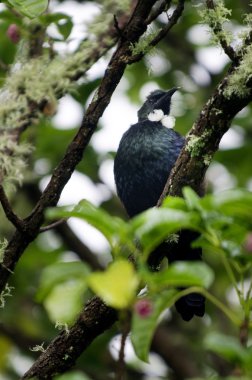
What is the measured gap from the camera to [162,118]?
4.13 metres

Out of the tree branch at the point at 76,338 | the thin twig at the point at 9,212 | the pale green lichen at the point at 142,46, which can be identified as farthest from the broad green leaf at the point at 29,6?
the tree branch at the point at 76,338

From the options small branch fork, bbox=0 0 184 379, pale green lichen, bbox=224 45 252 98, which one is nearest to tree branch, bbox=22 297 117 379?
small branch fork, bbox=0 0 184 379

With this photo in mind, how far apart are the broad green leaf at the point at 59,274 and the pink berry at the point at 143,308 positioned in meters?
0.12

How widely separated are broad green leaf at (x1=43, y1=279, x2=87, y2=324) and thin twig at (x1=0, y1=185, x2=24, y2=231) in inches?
40.5

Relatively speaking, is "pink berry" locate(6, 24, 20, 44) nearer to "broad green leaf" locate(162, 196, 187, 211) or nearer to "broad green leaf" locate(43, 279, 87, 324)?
"broad green leaf" locate(162, 196, 187, 211)

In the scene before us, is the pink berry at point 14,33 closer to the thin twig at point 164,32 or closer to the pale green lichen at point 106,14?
the pale green lichen at point 106,14

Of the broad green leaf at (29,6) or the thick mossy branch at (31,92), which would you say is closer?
the broad green leaf at (29,6)

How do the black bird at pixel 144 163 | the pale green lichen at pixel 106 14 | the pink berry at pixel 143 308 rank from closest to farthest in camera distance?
the pink berry at pixel 143 308
the pale green lichen at pixel 106 14
the black bird at pixel 144 163

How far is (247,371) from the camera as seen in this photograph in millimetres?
1220

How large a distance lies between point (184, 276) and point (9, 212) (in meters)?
1.17

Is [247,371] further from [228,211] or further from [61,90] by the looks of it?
[61,90]

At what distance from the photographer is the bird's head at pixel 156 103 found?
4281mm

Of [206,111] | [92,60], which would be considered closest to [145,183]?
[92,60]

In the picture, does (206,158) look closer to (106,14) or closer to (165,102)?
(106,14)
